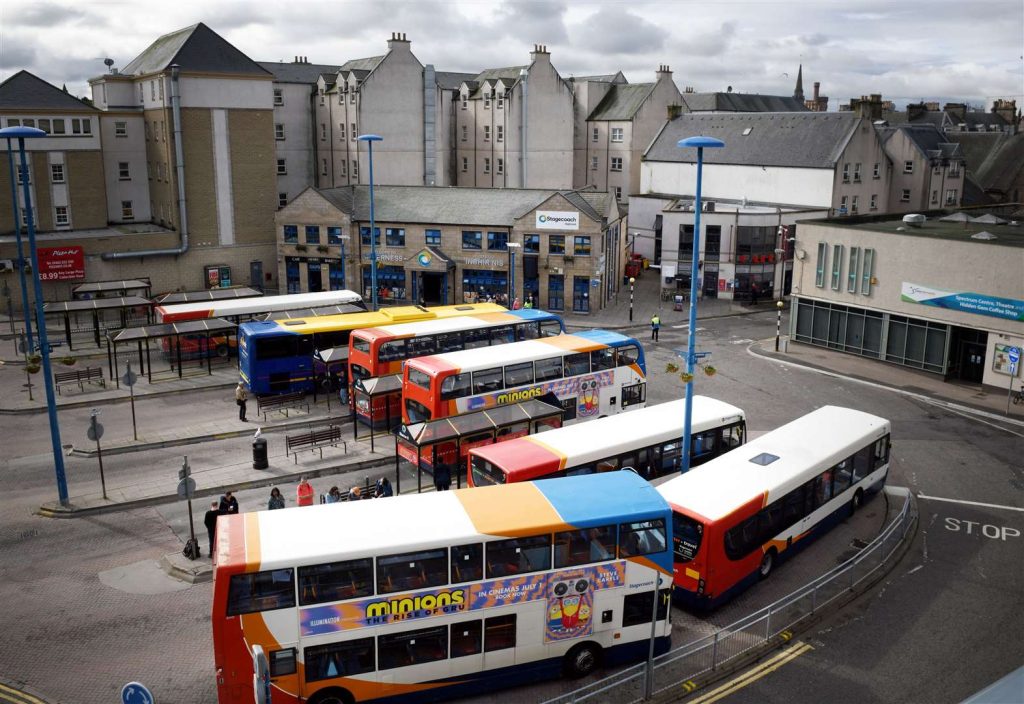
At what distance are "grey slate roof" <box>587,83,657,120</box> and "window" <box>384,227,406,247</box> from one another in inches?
1090

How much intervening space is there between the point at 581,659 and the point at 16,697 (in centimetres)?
1006

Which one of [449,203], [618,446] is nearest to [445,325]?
[618,446]

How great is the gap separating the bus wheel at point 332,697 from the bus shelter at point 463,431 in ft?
28.4

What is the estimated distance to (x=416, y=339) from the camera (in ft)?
104

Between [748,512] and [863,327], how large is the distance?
1031 inches

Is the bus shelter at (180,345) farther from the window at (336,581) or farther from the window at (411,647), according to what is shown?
the window at (411,647)

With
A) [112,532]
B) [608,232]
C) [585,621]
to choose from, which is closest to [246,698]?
[585,621]

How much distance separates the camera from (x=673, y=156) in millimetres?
67938

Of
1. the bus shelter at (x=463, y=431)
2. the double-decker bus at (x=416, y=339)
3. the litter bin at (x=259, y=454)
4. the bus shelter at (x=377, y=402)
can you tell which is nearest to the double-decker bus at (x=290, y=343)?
the double-decker bus at (x=416, y=339)

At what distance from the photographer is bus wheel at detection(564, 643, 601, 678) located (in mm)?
A: 15609

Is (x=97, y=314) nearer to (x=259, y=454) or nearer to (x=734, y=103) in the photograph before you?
(x=259, y=454)

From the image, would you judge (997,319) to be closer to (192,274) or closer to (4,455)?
(4,455)

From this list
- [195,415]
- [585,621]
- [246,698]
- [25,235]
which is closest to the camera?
[246,698]

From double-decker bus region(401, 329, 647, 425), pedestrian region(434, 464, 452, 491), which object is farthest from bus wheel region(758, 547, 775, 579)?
double-decker bus region(401, 329, 647, 425)
